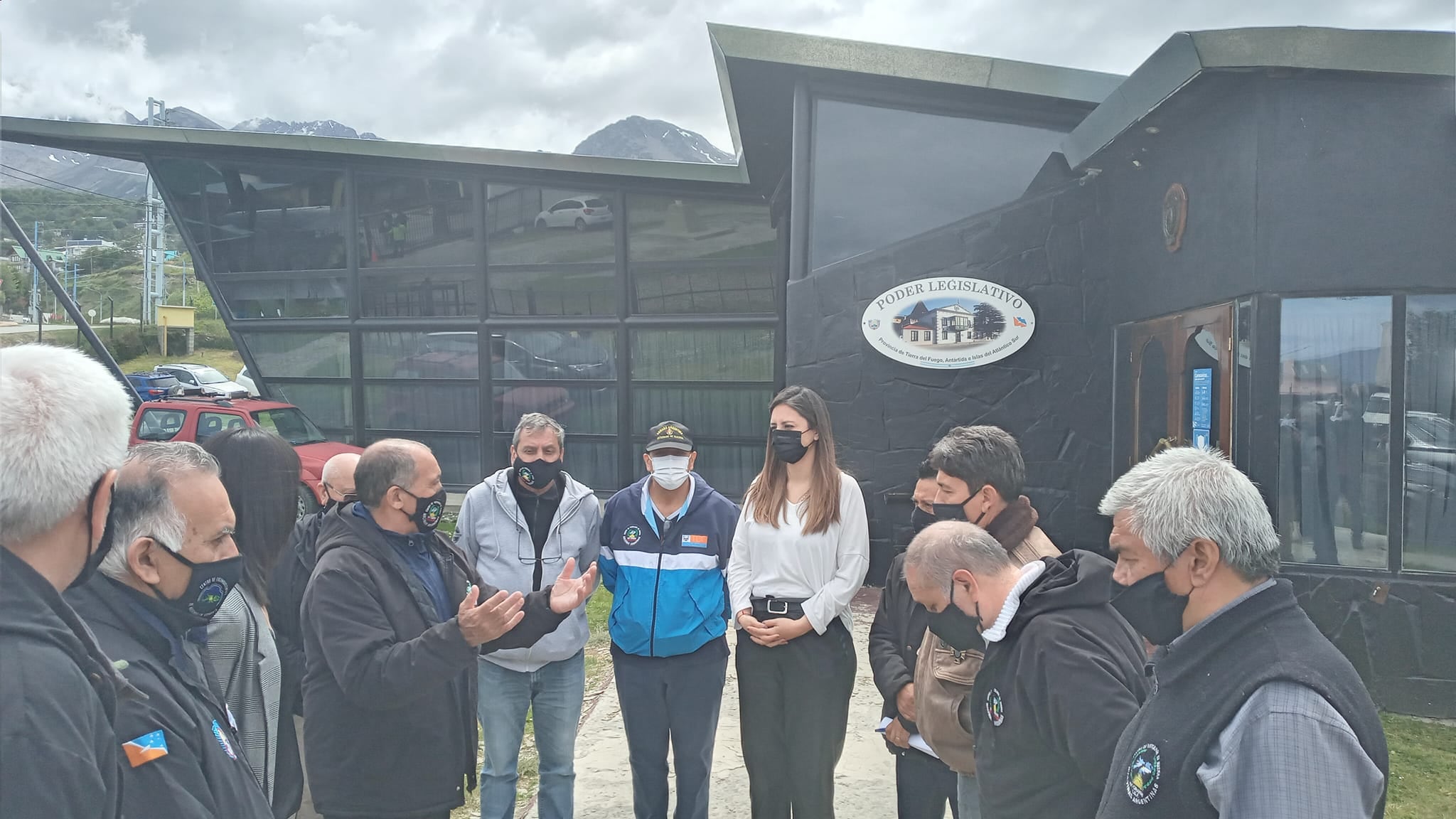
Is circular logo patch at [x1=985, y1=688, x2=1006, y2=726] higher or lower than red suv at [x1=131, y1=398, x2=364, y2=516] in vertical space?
lower

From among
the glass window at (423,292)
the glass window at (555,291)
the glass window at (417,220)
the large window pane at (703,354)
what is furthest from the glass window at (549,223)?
→ the large window pane at (703,354)

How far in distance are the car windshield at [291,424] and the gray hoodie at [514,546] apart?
341 inches

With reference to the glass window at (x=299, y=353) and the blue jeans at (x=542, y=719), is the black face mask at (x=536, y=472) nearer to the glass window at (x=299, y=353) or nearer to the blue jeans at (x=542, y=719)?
the blue jeans at (x=542, y=719)

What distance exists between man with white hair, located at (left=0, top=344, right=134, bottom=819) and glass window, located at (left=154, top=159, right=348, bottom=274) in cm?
1182

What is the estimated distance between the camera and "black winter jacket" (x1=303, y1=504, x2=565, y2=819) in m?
2.60

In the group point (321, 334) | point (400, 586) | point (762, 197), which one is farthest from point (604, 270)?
point (400, 586)

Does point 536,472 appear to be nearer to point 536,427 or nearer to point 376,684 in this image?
point 536,427

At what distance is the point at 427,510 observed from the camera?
9.65ft

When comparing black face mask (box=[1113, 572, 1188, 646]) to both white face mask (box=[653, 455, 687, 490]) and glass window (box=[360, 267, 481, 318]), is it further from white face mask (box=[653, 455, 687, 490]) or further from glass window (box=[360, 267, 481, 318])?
glass window (box=[360, 267, 481, 318])

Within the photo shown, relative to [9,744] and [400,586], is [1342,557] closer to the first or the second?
[400,586]

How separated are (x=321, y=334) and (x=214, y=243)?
197cm

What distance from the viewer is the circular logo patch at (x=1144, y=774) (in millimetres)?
1705


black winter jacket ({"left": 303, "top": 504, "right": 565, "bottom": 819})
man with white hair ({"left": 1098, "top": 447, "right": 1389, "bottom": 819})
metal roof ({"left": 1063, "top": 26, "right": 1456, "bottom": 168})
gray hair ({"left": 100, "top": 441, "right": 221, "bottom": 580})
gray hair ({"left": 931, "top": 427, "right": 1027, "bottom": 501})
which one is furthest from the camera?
metal roof ({"left": 1063, "top": 26, "right": 1456, "bottom": 168})

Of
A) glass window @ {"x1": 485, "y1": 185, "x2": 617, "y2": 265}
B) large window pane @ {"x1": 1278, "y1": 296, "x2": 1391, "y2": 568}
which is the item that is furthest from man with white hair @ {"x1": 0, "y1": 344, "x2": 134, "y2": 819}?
glass window @ {"x1": 485, "y1": 185, "x2": 617, "y2": 265}
